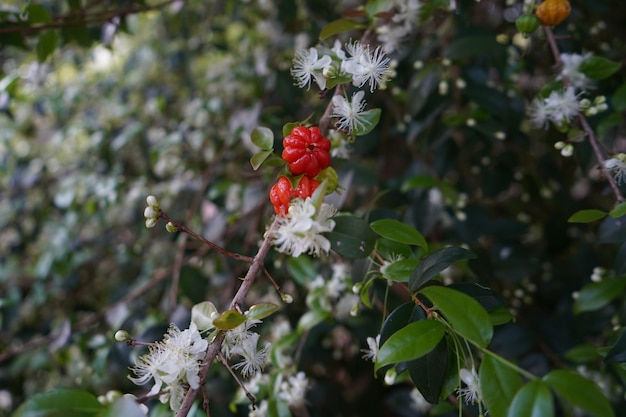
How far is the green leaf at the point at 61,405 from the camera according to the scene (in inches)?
22.5

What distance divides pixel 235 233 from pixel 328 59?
2.48ft

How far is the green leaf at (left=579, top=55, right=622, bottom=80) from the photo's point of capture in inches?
38.9

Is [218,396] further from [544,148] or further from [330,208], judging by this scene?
[544,148]

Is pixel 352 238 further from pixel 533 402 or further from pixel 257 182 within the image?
pixel 257 182

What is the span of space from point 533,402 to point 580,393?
5cm

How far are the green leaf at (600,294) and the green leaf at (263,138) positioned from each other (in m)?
0.71

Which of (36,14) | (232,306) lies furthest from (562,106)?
(36,14)

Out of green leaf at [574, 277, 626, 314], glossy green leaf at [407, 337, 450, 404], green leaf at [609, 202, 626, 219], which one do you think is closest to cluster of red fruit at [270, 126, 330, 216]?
glossy green leaf at [407, 337, 450, 404]

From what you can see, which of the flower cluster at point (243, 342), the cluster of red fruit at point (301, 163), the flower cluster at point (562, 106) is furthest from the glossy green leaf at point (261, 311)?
the flower cluster at point (562, 106)

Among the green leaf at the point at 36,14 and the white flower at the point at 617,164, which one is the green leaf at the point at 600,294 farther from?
the green leaf at the point at 36,14

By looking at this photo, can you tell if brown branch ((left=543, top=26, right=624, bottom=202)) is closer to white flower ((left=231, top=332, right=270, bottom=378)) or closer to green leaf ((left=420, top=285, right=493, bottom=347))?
green leaf ((left=420, top=285, right=493, bottom=347))

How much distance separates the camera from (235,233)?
4.69 ft

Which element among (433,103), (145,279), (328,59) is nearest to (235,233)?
(145,279)

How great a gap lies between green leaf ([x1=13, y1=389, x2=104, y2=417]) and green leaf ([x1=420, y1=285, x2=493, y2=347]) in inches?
16.4
